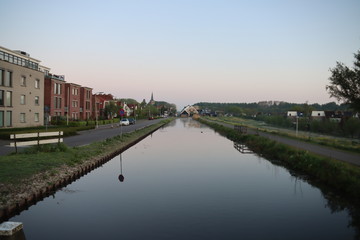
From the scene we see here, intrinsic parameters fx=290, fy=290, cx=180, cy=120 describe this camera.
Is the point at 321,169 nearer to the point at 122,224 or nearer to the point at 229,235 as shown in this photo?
the point at 229,235

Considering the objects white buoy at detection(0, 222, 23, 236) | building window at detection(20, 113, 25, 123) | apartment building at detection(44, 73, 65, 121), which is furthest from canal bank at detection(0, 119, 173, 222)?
apartment building at detection(44, 73, 65, 121)

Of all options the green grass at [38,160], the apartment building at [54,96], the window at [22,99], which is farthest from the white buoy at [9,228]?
the apartment building at [54,96]

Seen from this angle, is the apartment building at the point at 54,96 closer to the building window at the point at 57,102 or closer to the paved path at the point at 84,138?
the building window at the point at 57,102

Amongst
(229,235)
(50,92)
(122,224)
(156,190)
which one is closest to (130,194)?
(156,190)

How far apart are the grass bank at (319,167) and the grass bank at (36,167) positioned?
1382 cm

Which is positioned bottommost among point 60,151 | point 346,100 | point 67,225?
point 67,225

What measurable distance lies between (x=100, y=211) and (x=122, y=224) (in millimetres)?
1674

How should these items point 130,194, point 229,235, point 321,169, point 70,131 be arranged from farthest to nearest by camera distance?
point 70,131 < point 321,169 < point 130,194 < point 229,235

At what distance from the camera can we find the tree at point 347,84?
86.1 ft

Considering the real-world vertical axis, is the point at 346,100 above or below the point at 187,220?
above

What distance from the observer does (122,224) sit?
985 cm

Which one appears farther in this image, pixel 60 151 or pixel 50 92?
pixel 50 92

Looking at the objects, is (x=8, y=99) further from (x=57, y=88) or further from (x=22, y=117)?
(x=57, y=88)

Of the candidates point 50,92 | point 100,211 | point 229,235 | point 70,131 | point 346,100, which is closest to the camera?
point 229,235
